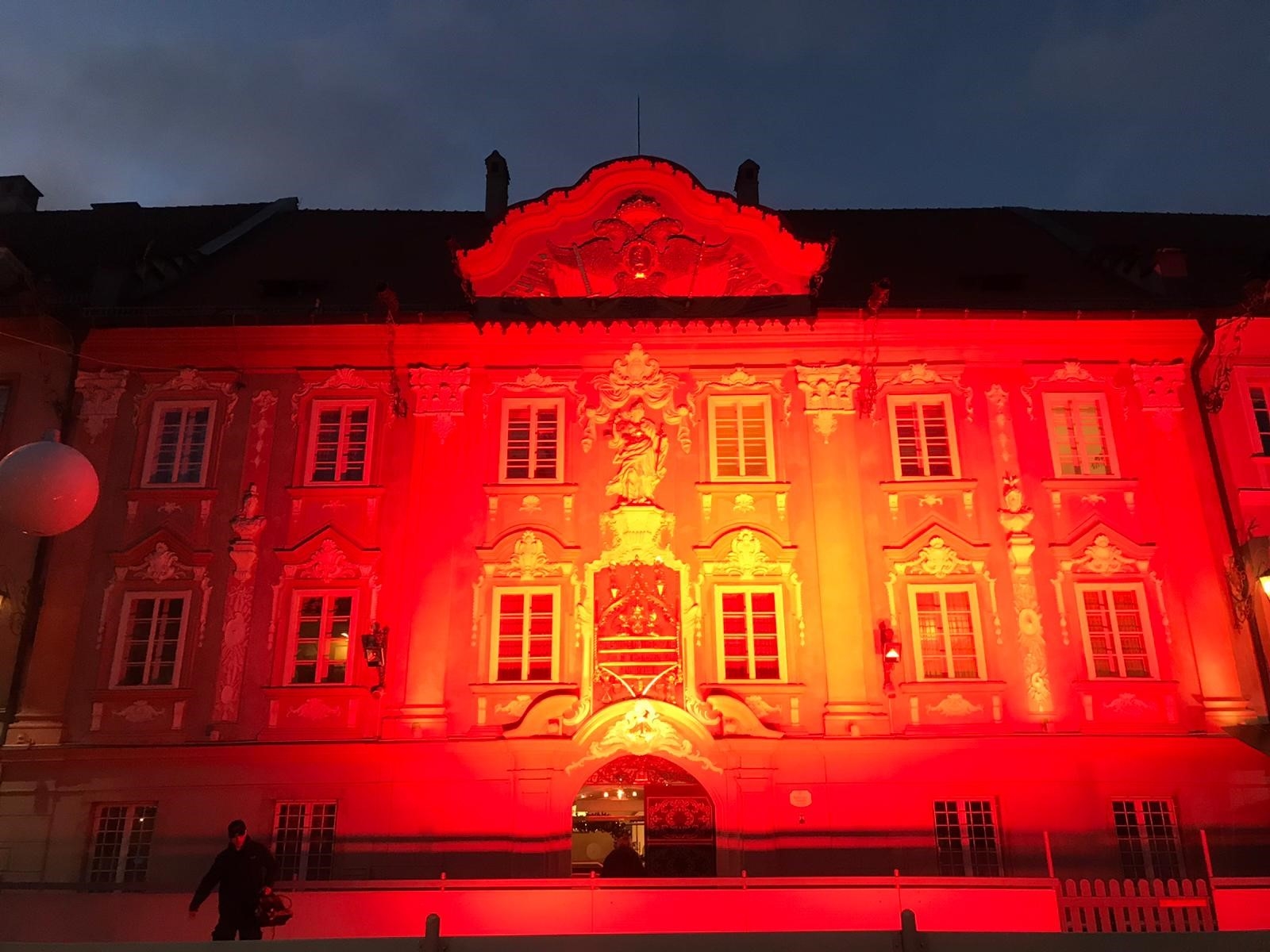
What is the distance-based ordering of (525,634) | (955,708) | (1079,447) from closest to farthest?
(955,708) < (525,634) < (1079,447)

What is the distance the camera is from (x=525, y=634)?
59.7 feet

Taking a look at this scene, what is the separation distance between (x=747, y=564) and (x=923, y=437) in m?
4.21

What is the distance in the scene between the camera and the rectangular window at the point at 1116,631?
17.8 meters

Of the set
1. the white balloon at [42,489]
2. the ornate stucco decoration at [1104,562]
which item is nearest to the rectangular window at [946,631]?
the ornate stucco decoration at [1104,562]

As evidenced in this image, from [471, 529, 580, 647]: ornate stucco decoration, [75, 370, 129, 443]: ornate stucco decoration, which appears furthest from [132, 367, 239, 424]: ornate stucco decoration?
[471, 529, 580, 647]: ornate stucco decoration

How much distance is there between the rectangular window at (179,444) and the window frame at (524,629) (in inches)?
236

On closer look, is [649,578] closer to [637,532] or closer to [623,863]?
[637,532]

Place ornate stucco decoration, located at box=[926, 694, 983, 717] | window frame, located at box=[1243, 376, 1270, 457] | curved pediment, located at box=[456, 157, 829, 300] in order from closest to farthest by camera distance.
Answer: ornate stucco decoration, located at box=[926, 694, 983, 717]
window frame, located at box=[1243, 376, 1270, 457]
curved pediment, located at box=[456, 157, 829, 300]

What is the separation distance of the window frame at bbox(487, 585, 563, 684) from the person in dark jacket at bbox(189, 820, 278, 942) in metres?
6.66

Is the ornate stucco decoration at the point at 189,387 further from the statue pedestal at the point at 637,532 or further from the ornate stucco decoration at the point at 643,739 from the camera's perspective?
the ornate stucco decoration at the point at 643,739

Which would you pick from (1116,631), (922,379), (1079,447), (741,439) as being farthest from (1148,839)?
(741,439)

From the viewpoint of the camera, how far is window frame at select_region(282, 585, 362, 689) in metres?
18.0

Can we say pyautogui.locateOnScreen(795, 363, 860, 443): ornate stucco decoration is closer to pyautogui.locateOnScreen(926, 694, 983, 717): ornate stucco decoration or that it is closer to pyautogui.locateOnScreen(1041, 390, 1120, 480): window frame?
pyautogui.locateOnScreen(1041, 390, 1120, 480): window frame

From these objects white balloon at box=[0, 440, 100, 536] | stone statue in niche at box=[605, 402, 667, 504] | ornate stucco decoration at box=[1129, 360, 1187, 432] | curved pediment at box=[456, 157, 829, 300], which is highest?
curved pediment at box=[456, 157, 829, 300]
